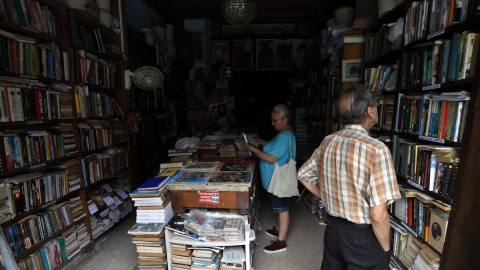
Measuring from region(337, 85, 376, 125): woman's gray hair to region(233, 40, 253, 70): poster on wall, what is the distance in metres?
5.68

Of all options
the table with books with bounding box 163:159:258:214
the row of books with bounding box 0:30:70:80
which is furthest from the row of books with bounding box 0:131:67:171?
the table with books with bounding box 163:159:258:214

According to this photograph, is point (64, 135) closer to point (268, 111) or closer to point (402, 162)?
point (402, 162)

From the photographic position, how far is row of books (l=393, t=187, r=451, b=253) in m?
1.53

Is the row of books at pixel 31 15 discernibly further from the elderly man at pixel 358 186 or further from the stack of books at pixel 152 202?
the elderly man at pixel 358 186

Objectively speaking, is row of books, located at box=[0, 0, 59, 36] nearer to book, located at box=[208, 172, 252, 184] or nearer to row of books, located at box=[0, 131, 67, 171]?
row of books, located at box=[0, 131, 67, 171]

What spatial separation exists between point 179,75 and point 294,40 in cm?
335

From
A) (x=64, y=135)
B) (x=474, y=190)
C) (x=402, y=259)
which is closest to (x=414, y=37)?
(x=474, y=190)

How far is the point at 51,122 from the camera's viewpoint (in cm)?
221

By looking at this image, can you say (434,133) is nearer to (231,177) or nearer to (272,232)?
(231,177)

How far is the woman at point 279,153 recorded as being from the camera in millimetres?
2293

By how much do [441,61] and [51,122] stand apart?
3244 mm

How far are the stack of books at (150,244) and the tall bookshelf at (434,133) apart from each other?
1.98 metres

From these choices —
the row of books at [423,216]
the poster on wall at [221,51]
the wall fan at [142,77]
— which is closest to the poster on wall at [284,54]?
the poster on wall at [221,51]

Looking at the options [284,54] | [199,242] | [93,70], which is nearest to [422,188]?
[199,242]
